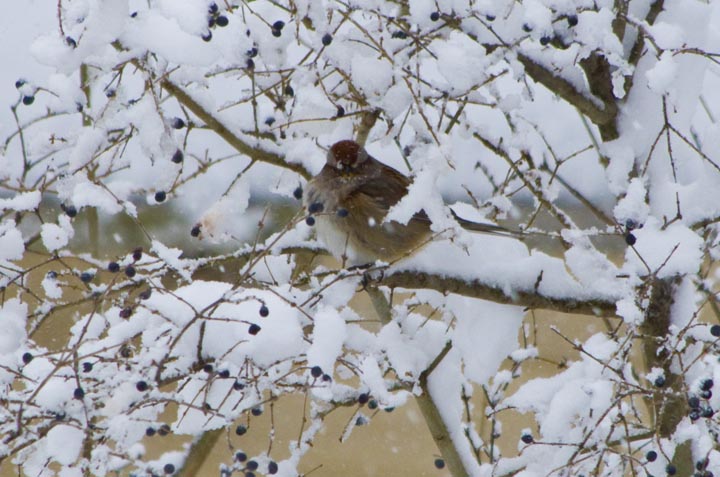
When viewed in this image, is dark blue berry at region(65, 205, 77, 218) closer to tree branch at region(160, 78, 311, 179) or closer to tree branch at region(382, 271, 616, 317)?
tree branch at region(160, 78, 311, 179)

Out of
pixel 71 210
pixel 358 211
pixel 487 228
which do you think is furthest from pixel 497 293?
pixel 71 210

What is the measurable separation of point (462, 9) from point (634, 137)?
0.91 m

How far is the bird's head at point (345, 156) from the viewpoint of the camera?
3.74m

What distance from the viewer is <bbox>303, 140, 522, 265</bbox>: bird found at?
378 centimetres

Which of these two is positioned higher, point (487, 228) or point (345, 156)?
point (345, 156)

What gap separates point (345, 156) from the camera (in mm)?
3760

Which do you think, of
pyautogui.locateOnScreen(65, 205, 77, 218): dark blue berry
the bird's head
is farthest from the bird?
pyautogui.locateOnScreen(65, 205, 77, 218): dark blue berry

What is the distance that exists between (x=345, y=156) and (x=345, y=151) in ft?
0.09

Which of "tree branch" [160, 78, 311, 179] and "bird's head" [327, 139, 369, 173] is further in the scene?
"bird's head" [327, 139, 369, 173]

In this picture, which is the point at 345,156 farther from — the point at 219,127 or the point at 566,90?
the point at 566,90

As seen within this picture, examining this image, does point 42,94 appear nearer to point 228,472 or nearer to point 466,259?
point 466,259

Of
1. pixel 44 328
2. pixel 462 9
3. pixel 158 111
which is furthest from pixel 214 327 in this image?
pixel 44 328

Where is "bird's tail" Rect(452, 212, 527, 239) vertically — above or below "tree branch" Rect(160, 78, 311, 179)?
below

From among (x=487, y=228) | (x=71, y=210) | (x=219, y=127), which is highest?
(x=219, y=127)
